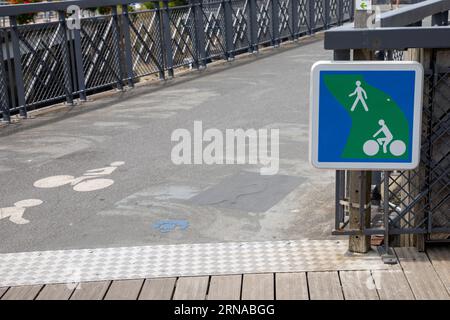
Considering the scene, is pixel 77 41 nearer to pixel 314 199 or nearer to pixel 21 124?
pixel 21 124

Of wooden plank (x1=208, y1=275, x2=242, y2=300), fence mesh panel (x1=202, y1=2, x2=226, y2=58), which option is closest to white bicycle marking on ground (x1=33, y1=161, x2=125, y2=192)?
wooden plank (x1=208, y1=275, x2=242, y2=300)

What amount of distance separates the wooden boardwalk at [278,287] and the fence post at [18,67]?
552 cm

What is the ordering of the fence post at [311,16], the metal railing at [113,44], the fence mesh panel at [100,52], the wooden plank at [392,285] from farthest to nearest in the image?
the fence post at [311,16], the fence mesh panel at [100,52], the metal railing at [113,44], the wooden plank at [392,285]

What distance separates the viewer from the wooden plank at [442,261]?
4.02 m

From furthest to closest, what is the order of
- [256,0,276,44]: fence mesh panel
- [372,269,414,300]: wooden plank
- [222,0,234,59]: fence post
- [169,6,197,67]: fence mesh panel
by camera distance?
[256,0,276,44]: fence mesh panel
[222,0,234,59]: fence post
[169,6,197,67]: fence mesh panel
[372,269,414,300]: wooden plank

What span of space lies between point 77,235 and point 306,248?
5.50 ft

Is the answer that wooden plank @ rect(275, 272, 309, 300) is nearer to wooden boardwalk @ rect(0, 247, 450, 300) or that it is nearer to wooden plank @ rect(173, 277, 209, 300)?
wooden boardwalk @ rect(0, 247, 450, 300)

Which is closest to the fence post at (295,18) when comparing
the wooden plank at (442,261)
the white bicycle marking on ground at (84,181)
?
the white bicycle marking on ground at (84,181)

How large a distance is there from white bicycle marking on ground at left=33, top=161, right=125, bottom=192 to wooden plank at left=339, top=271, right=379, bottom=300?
9.06 ft

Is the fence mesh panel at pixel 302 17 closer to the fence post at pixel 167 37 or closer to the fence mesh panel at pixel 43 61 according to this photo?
the fence post at pixel 167 37

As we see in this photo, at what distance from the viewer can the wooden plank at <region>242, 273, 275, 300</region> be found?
3.87 m

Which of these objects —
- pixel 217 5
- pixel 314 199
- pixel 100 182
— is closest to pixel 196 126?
pixel 100 182

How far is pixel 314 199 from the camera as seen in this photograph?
5.59 m

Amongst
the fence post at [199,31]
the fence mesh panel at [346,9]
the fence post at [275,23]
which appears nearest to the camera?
the fence post at [199,31]
